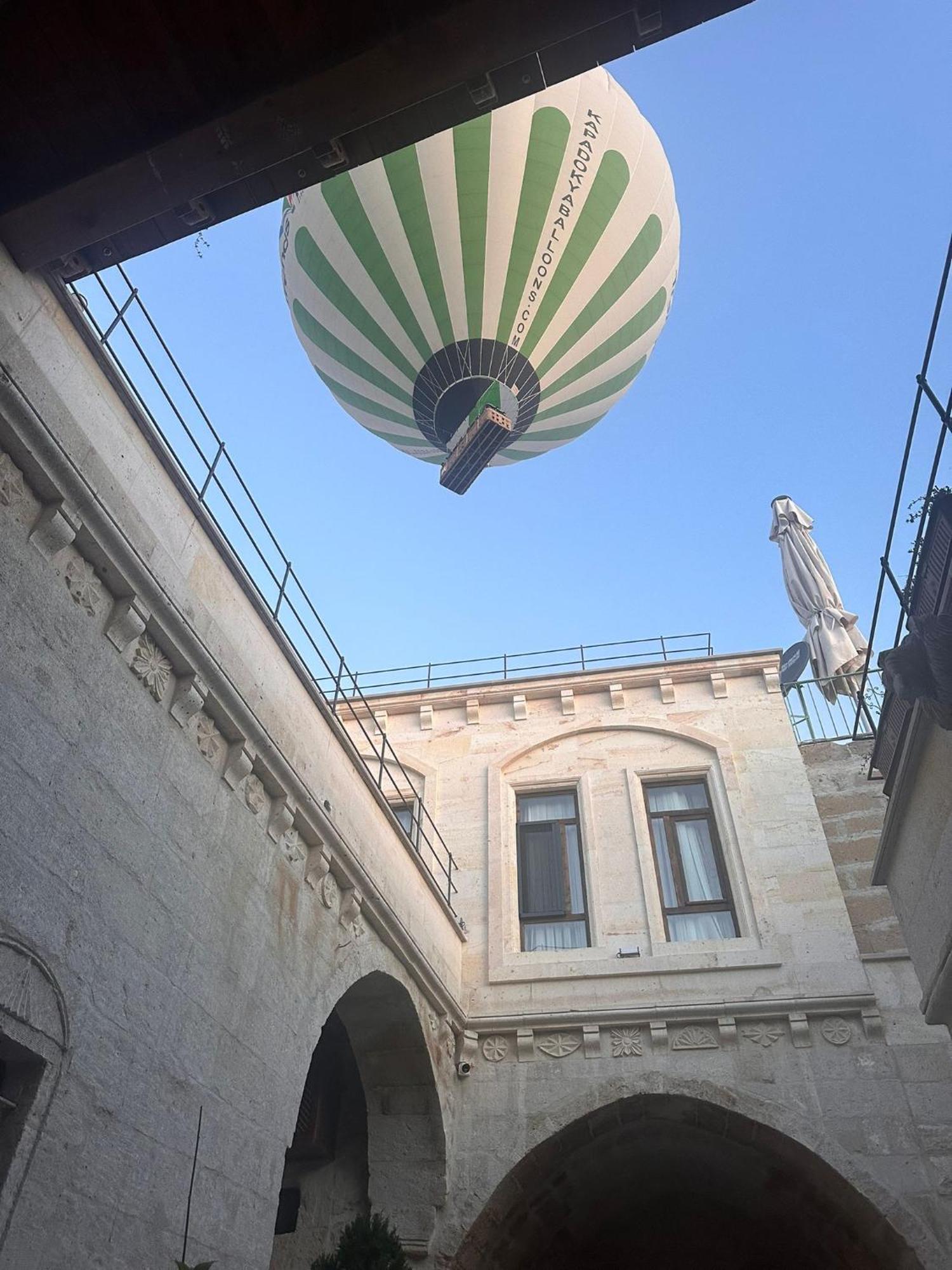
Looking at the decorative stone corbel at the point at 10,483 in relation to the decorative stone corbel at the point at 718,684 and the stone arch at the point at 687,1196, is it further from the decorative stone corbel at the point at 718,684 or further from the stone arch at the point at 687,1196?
the decorative stone corbel at the point at 718,684

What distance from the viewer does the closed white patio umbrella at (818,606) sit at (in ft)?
43.4

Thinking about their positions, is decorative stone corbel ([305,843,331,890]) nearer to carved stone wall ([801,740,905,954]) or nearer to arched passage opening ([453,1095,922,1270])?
arched passage opening ([453,1095,922,1270])

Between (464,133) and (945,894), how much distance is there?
27.6ft

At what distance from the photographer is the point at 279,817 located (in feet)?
20.6

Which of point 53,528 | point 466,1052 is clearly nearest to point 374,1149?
point 466,1052

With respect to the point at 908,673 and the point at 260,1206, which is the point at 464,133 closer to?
the point at 908,673

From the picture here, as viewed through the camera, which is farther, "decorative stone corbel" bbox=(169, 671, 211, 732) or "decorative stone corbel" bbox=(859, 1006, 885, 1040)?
"decorative stone corbel" bbox=(859, 1006, 885, 1040)

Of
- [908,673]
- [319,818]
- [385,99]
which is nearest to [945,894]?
[908,673]

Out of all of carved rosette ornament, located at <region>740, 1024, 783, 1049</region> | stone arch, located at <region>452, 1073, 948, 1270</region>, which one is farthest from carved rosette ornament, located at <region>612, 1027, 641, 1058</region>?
carved rosette ornament, located at <region>740, 1024, 783, 1049</region>

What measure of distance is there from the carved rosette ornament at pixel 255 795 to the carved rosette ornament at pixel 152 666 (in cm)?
102

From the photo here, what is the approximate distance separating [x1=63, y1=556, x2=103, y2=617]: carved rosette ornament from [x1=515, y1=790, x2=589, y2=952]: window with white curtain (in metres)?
7.45

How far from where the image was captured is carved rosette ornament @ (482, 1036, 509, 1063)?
9.79 meters

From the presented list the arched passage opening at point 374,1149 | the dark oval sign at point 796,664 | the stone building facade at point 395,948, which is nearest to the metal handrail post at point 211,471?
the stone building facade at point 395,948

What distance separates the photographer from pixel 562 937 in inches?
422
